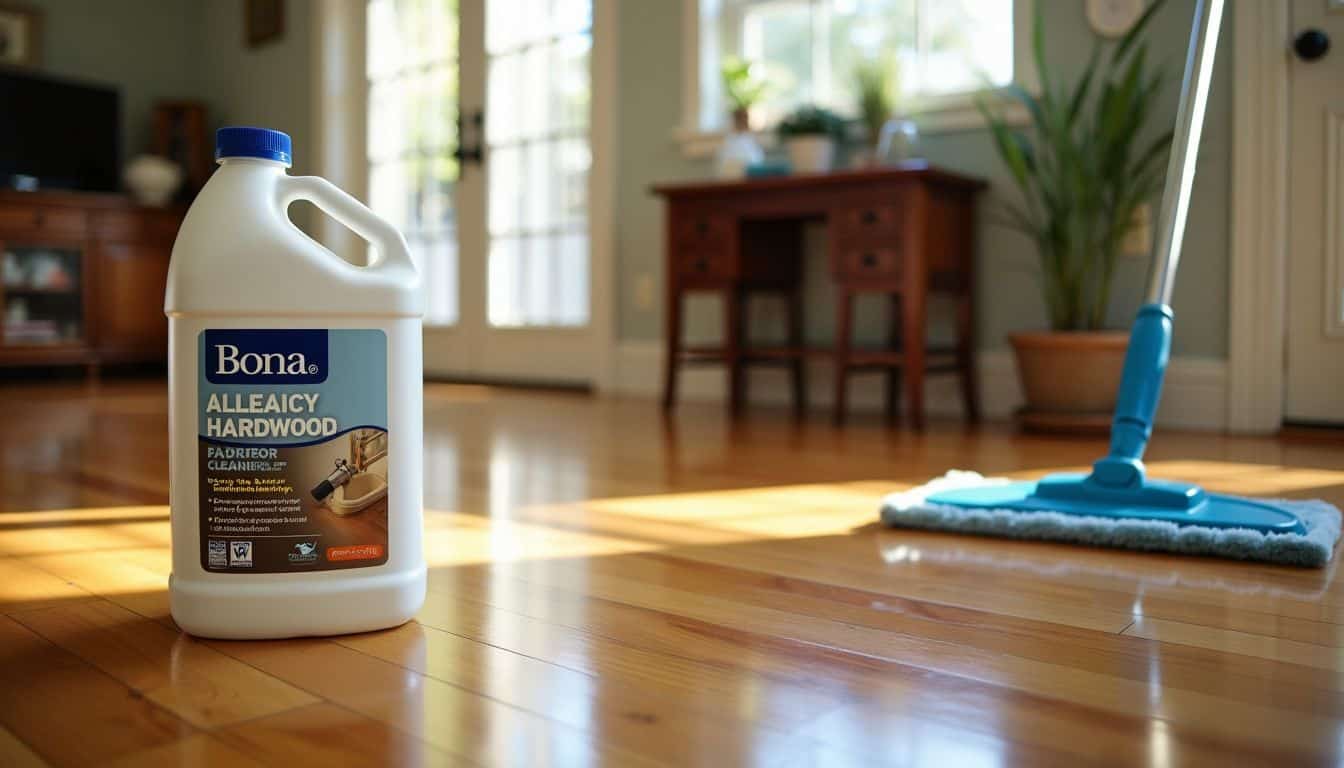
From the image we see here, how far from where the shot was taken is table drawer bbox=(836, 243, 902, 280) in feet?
9.34

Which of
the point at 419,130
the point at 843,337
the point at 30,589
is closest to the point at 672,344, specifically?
the point at 843,337

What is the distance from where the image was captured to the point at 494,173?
4.55 metres

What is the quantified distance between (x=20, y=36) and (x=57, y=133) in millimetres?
591

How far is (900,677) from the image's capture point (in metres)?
0.79

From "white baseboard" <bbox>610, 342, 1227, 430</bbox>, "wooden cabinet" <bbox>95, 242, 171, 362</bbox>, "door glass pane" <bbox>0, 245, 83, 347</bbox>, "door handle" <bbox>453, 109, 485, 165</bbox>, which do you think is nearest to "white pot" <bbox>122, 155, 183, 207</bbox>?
"wooden cabinet" <bbox>95, 242, 171, 362</bbox>

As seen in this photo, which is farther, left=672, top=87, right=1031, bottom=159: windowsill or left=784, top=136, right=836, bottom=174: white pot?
left=784, top=136, right=836, bottom=174: white pot

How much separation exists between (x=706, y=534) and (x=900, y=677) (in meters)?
0.59

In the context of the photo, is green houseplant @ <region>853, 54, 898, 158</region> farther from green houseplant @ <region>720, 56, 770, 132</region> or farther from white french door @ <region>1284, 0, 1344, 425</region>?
Answer: white french door @ <region>1284, 0, 1344, 425</region>

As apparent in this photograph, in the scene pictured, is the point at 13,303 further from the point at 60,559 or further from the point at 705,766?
the point at 705,766

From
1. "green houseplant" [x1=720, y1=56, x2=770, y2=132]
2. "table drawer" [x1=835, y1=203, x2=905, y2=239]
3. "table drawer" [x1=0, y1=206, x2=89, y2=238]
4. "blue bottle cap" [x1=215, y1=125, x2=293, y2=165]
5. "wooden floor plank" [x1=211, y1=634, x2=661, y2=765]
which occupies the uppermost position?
"green houseplant" [x1=720, y1=56, x2=770, y2=132]

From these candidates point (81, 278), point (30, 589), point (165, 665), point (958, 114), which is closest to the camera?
point (165, 665)

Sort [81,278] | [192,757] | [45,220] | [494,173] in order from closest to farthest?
1. [192,757]
2. [494,173]
3. [45,220]
4. [81,278]

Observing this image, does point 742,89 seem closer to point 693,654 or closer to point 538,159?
point 538,159

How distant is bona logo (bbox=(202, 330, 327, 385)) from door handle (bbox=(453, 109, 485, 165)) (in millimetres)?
3836
